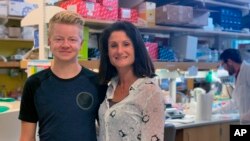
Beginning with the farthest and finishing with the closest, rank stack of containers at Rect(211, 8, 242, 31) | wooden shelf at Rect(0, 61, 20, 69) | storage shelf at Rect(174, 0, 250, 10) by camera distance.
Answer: wooden shelf at Rect(0, 61, 20, 69) → stack of containers at Rect(211, 8, 242, 31) → storage shelf at Rect(174, 0, 250, 10)

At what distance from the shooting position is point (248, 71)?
3.13 metres

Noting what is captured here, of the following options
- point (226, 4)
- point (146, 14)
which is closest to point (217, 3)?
point (226, 4)

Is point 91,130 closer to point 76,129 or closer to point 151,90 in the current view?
point 76,129

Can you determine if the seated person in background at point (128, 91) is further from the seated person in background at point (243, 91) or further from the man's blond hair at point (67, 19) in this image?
the seated person in background at point (243, 91)

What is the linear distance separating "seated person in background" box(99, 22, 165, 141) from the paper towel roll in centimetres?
175

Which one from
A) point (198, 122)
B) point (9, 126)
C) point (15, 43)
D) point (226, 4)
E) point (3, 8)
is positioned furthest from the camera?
point (15, 43)

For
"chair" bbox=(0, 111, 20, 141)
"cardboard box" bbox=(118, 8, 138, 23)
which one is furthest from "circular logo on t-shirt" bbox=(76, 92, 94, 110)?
"cardboard box" bbox=(118, 8, 138, 23)

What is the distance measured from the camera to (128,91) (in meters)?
1.60

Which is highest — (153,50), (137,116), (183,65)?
(153,50)

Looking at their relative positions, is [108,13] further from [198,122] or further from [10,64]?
[10,64]

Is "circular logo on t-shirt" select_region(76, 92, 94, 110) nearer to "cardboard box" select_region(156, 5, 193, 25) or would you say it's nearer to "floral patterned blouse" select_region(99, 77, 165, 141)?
"floral patterned blouse" select_region(99, 77, 165, 141)

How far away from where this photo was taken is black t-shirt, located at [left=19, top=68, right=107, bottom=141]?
4.74 feet

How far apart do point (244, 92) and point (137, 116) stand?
205 centimetres

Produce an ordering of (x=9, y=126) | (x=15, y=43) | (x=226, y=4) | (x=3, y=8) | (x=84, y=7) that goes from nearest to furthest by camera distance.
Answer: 1. (x=9, y=126)
2. (x=84, y=7)
3. (x=226, y=4)
4. (x=3, y=8)
5. (x=15, y=43)
